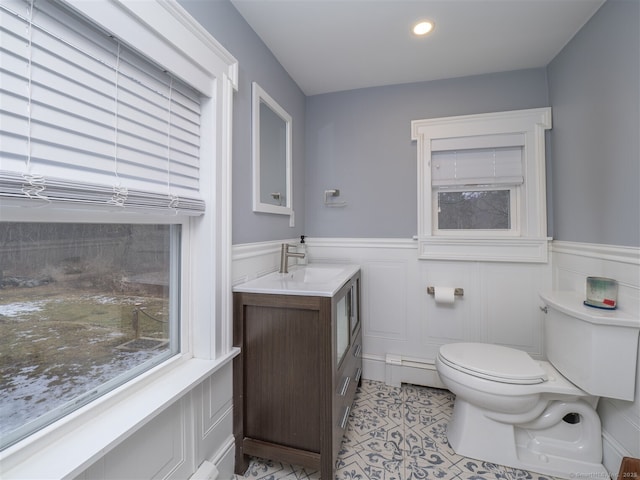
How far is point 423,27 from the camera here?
163 cm

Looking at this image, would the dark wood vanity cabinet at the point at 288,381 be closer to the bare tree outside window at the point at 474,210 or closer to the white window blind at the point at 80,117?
the white window blind at the point at 80,117

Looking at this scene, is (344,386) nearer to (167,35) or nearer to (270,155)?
(270,155)

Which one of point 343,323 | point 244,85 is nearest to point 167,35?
point 244,85

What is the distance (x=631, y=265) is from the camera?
1315 millimetres

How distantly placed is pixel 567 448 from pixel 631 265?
97 cm

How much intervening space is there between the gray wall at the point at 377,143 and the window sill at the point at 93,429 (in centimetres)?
159

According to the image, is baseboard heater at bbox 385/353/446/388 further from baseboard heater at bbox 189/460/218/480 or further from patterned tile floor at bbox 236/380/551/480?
baseboard heater at bbox 189/460/218/480

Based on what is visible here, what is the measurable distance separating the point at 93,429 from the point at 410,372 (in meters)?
1.93

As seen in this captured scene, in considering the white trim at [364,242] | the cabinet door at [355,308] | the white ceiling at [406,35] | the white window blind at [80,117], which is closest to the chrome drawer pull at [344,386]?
the cabinet door at [355,308]

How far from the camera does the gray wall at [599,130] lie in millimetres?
1307

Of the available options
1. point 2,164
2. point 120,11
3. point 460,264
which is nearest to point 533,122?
point 460,264

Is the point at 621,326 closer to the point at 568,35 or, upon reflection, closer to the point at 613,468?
the point at 613,468

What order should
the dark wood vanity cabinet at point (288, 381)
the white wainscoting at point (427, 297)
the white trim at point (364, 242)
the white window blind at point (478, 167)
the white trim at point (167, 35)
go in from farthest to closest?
1. the white trim at point (364, 242)
2. the white window blind at point (478, 167)
3. the white wainscoting at point (427, 297)
4. the dark wood vanity cabinet at point (288, 381)
5. the white trim at point (167, 35)

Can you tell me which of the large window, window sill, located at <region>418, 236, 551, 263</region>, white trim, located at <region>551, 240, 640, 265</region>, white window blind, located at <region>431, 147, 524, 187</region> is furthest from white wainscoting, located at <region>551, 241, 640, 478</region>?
Result: the large window
